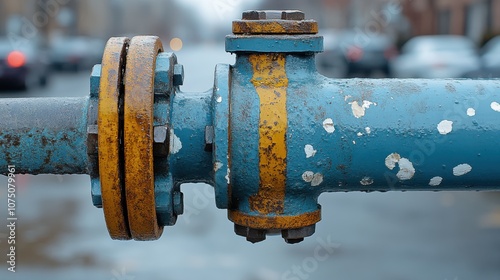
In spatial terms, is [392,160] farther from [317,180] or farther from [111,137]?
[111,137]

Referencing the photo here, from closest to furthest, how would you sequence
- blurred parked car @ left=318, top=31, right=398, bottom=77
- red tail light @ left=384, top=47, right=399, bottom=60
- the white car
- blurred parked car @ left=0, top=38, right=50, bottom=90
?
the white car → blurred parked car @ left=0, top=38, right=50, bottom=90 → blurred parked car @ left=318, top=31, right=398, bottom=77 → red tail light @ left=384, top=47, right=399, bottom=60

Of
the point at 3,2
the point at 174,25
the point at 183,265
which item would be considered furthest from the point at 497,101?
the point at 174,25

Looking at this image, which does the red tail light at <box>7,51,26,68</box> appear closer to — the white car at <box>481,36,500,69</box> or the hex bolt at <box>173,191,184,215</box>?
the white car at <box>481,36,500,69</box>

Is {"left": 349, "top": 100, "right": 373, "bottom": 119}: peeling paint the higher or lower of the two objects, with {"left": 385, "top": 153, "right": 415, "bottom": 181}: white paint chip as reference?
higher

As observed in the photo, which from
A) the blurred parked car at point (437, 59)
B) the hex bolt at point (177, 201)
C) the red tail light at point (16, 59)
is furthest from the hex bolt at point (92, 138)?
the red tail light at point (16, 59)

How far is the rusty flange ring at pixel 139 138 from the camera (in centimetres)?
96

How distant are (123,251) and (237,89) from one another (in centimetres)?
367

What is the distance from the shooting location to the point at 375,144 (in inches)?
39.0

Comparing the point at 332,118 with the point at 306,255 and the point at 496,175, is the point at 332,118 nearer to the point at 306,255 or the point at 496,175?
the point at 496,175

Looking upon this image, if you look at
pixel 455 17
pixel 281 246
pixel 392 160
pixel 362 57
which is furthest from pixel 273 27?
pixel 455 17

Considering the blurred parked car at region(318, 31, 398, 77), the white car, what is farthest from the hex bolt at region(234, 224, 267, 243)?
the blurred parked car at region(318, 31, 398, 77)

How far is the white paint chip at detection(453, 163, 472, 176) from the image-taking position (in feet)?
3.25

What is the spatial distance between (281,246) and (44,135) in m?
3.76

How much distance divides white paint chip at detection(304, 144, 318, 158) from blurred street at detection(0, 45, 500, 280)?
312cm
